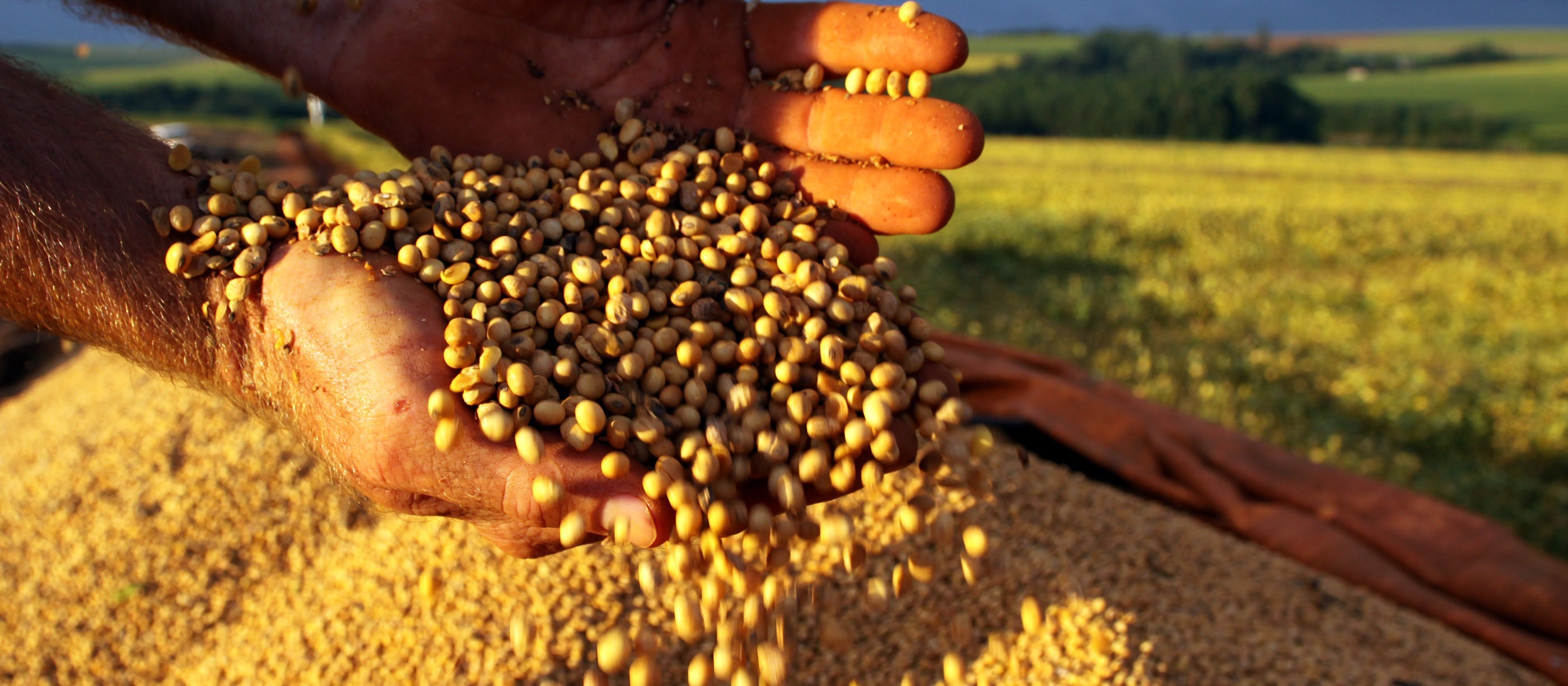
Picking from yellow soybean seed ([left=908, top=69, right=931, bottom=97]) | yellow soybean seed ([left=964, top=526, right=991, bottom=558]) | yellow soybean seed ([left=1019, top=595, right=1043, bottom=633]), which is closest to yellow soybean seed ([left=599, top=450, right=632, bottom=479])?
yellow soybean seed ([left=964, top=526, right=991, bottom=558])

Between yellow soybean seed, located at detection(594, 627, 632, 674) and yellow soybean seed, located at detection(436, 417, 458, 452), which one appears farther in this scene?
yellow soybean seed, located at detection(594, 627, 632, 674)

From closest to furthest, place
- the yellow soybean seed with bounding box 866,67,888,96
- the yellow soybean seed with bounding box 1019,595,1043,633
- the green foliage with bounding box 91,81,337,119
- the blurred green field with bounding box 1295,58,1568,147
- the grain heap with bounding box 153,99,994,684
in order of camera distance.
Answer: the grain heap with bounding box 153,99,994,684, the yellow soybean seed with bounding box 1019,595,1043,633, the yellow soybean seed with bounding box 866,67,888,96, the green foliage with bounding box 91,81,337,119, the blurred green field with bounding box 1295,58,1568,147

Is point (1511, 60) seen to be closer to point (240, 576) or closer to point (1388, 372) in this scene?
point (1388, 372)

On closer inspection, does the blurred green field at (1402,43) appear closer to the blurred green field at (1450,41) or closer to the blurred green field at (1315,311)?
the blurred green field at (1450,41)

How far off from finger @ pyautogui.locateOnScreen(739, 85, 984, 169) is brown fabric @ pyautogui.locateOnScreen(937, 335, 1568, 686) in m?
1.54

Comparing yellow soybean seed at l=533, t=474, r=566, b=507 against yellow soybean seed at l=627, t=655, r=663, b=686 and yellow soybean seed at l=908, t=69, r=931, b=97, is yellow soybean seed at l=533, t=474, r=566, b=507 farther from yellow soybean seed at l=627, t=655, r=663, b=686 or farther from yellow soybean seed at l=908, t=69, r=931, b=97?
yellow soybean seed at l=908, t=69, r=931, b=97

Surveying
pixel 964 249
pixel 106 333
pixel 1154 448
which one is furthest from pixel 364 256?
pixel 964 249

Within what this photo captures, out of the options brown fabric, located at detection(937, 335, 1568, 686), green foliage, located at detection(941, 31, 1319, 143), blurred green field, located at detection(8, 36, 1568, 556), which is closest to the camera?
A: brown fabric, located at detection(937, 335, 1568, 686)

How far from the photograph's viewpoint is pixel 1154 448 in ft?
11.9

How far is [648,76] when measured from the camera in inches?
102

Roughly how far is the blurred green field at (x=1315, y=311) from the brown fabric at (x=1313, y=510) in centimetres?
130

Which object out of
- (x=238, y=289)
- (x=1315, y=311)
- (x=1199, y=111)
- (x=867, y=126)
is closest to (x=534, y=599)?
(x=238, y=289)

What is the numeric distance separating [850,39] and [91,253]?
173 centimetres

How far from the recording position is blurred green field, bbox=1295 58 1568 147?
34.8 meters
